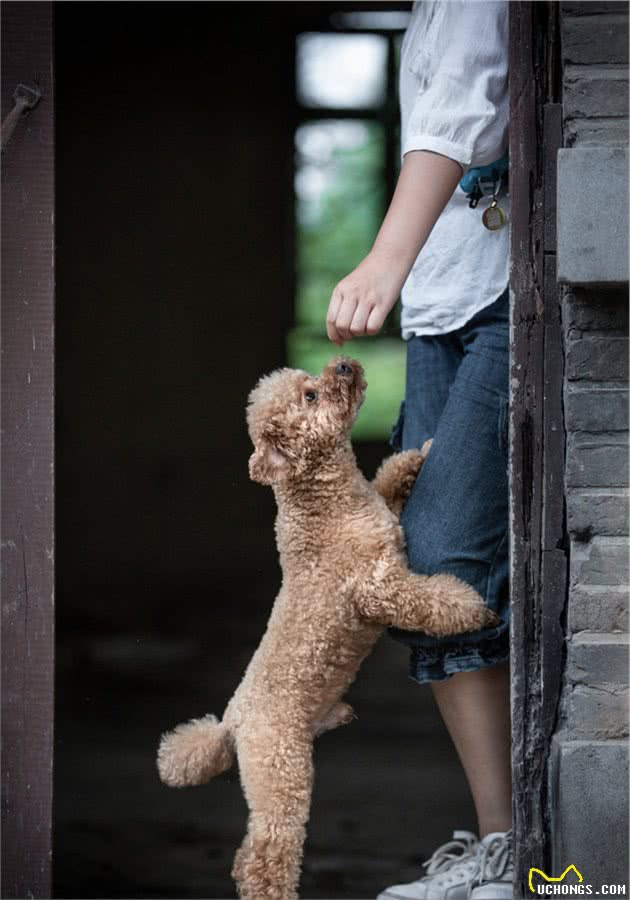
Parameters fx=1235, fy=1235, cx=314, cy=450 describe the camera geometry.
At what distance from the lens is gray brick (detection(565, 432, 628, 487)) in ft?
7.33

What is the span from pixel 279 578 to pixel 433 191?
472 cm

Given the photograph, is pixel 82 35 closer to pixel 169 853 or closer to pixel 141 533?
pixel 141 533

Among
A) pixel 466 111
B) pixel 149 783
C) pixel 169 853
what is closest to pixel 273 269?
pixel 149 783

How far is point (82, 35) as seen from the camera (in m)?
6.18

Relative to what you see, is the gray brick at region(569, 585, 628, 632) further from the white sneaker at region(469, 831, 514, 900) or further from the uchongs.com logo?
the white sneaker at region(469, 831, 514, 900)

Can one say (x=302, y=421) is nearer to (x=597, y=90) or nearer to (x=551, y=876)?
(x=597, y=90)

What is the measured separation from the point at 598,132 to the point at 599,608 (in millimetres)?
858

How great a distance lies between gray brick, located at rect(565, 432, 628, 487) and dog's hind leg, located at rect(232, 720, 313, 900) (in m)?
0.78

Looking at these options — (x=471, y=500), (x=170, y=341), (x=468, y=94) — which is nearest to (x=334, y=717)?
(x=471, y=500)

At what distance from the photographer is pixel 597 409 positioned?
7.34 feet

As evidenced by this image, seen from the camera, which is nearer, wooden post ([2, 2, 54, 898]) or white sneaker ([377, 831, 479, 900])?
white sneaker ([377, 831, 479, 900])

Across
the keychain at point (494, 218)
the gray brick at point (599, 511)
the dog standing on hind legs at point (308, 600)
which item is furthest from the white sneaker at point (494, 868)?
the keychain at point (494, 218)

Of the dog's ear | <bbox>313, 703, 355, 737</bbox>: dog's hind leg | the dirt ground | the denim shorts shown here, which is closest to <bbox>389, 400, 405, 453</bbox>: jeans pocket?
the denim shorts

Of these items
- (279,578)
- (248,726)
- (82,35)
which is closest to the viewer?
(248,726)
